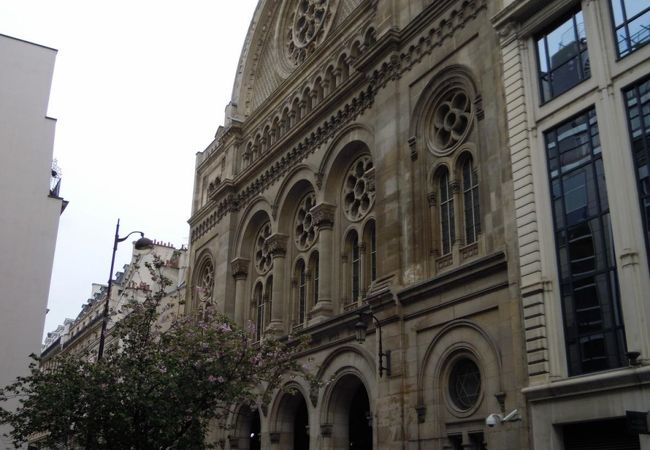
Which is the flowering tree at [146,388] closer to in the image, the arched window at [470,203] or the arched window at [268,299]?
the arched window at [470,203]

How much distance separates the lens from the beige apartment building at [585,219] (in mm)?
16125

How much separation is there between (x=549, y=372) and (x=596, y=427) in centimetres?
158

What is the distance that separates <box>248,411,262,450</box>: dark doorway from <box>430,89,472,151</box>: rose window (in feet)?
50.0

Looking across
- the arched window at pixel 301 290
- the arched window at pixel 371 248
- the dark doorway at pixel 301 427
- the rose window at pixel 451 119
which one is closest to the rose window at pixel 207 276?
the arched window at pixel 301 290

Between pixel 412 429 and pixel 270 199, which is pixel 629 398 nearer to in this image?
pixel 412 429

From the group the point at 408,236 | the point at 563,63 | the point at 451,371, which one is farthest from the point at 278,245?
the point at 563,63

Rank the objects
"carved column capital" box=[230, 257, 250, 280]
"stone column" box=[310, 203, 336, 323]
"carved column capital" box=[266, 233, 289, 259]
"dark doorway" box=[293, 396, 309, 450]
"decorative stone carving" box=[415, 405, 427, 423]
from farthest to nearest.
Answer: "carved column capital" box=[230, 257, 250, 280] < "carved column capital" box=[266, 233, 289, 259] < "dark doorway" box=[293, 396, 309, 450] < "stone column" box=[310, 203, 336, 323] < "decorative stone carving" box=[415, 405, 427, 423]

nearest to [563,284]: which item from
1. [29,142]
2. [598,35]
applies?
[598,35]

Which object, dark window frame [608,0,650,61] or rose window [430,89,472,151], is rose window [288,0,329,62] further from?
dark window frame [608,0,650,61]

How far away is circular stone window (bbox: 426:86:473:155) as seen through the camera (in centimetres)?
2331

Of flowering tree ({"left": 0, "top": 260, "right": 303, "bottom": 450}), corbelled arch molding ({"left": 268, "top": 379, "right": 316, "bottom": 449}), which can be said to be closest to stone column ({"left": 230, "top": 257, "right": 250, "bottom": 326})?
corbelled arch molding ({"left": 268, "top": 379, "right": 316, "bottom": 449})

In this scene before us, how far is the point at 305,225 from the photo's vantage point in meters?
32.3

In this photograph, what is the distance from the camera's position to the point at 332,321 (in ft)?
88.2

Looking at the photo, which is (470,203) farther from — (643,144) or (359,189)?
(359,189)
